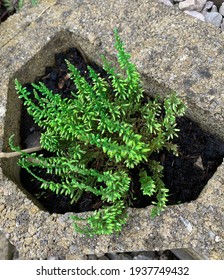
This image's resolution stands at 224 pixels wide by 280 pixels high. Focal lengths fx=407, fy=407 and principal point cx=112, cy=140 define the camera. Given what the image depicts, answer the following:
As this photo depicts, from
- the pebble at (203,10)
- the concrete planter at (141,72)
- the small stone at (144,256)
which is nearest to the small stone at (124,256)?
the small stone at (144,256)

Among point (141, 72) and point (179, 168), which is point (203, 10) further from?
point (179, 168)

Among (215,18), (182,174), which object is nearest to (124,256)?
(182,174)

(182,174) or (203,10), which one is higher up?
(203,10)

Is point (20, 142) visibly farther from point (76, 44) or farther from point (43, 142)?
point (76, 44)

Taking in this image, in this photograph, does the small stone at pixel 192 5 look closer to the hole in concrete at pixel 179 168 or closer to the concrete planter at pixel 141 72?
the concrete planter at pixel 141 72
